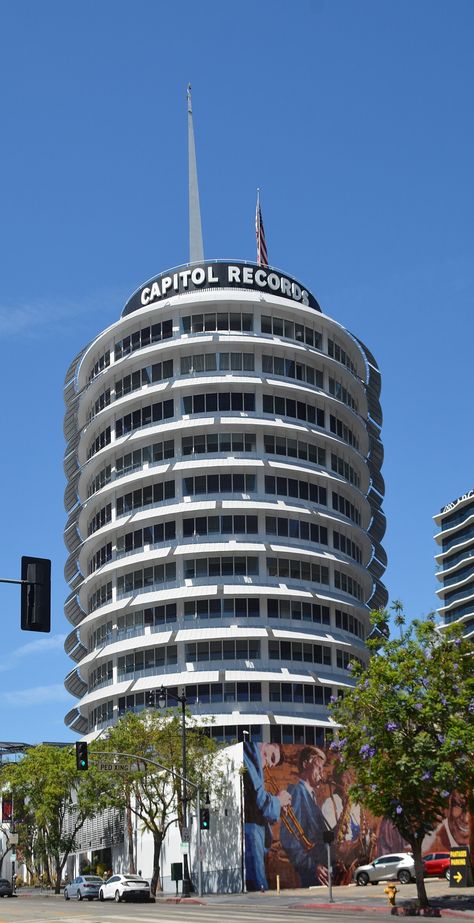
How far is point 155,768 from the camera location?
7312 cm

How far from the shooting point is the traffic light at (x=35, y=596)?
2359 centimetres

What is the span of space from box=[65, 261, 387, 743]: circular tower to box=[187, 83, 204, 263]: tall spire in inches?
521

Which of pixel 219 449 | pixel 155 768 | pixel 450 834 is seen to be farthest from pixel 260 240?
pixel 450 834

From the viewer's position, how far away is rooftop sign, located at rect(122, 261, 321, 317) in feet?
315

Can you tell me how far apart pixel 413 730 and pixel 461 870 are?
984 cm

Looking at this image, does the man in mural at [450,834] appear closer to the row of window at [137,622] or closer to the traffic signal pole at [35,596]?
the row of window at [137,622]

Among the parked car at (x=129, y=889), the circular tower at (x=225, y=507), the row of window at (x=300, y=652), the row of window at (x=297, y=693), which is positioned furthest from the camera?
the row of window at (x=300, y=652)

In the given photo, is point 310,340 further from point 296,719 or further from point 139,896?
point 139,896

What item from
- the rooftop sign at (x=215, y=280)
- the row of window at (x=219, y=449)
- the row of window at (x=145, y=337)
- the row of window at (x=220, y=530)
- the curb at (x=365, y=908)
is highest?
the rooftop sign at (x=215, y=280)

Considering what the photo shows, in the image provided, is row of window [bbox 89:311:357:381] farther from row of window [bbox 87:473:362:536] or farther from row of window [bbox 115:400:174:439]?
row of window [bbox 87:473:362:536]

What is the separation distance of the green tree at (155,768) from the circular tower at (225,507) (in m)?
6.30

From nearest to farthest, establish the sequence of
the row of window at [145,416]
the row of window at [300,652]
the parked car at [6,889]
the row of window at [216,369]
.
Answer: the parked car at [6,889] < the row of window at [300,652] < the row of window at [216,369] < the row of window at [145,416]

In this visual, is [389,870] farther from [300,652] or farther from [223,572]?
[223,572]

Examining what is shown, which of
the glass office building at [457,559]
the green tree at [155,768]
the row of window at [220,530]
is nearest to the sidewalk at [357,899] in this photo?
the green tree at [155,768]
